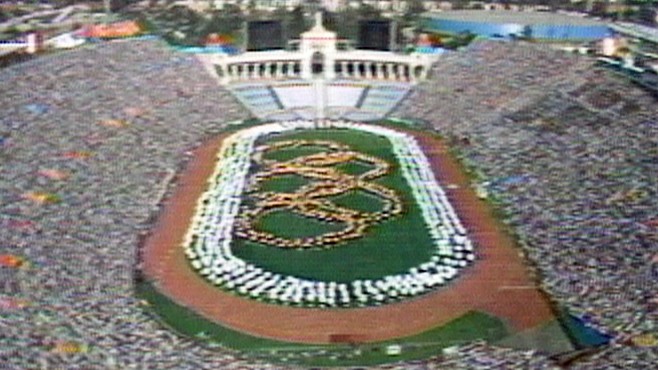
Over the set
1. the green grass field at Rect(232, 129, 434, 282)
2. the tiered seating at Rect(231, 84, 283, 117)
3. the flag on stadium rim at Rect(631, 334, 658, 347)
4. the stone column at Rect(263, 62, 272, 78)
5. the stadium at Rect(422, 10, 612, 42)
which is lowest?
the green grass field at Rect(232, 129, 434, 282)

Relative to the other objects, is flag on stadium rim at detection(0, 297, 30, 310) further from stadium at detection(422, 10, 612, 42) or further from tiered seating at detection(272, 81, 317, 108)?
stadium at detection(422, 10, 612, 42)

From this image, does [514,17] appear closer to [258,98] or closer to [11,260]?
[258,98]

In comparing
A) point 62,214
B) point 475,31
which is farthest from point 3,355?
point 475,31

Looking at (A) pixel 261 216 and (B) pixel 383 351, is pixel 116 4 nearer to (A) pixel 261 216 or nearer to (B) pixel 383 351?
(A) pixel 261 216

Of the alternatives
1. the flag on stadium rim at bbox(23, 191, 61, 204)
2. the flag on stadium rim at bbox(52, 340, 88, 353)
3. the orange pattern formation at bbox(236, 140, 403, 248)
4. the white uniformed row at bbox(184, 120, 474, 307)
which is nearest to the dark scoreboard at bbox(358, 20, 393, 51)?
the orange pattern formation at bbox(236, 140, 403, 248)

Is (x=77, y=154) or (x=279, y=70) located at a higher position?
(x=77, y=154)

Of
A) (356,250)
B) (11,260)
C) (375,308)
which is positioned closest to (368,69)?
(356,250)
